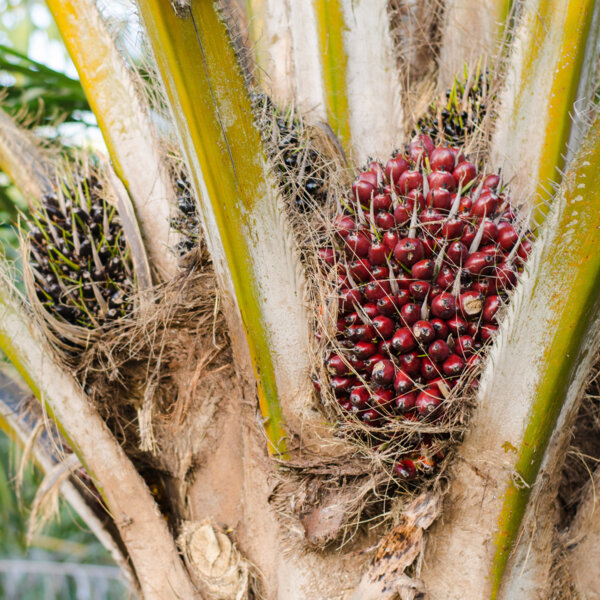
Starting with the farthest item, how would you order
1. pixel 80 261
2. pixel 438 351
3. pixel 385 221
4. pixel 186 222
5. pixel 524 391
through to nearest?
1. pixel 80 261
2. pixel 186 222
3. pixel 385 221
4. pixel 438 351
5. pixel 524 391

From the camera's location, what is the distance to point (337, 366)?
1104 millimetres

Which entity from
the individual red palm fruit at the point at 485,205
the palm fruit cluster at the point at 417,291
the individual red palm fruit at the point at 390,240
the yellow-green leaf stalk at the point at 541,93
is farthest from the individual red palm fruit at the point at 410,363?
the yellow-green leaf stalk at the point at 541,93

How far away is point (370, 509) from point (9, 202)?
2158 millimetres

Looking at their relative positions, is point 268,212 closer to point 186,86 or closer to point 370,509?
point 186,86

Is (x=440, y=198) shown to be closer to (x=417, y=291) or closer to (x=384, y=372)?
(x=417, y=291)

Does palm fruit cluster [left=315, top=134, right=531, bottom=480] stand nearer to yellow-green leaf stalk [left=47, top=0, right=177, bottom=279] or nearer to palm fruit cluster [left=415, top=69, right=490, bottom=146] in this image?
palm fruit cluster [left=415, top=69, right=490, bottom=146]

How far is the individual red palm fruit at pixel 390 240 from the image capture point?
1.11 meters

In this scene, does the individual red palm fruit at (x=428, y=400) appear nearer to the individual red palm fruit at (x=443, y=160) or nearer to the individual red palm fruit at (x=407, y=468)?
the individual red palm fruit at (x=407, y=468)

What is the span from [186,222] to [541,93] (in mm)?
914

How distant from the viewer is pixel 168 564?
1335mm

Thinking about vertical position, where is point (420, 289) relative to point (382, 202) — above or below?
below

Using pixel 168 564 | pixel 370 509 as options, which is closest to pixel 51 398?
pixel 168 564

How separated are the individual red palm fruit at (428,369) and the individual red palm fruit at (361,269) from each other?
7.8 inches

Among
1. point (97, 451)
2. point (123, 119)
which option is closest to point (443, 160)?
point (123, 119)
